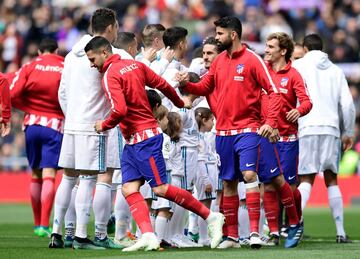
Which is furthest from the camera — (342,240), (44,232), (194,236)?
(44,232)

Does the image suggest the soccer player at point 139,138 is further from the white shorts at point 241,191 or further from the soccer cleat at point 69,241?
the white shorts at point 241,191

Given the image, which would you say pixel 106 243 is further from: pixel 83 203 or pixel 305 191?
pixel 305 191

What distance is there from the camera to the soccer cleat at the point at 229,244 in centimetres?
1338

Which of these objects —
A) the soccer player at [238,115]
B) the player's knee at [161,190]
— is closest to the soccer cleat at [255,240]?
the soccer player at [238,115]

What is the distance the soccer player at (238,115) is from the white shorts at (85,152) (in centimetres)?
122

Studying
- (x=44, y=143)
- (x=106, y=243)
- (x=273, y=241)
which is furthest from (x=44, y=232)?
(x=273, y=241)

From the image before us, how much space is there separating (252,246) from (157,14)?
64.9 ft

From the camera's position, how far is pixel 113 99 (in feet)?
41.3

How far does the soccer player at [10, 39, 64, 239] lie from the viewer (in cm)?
1669

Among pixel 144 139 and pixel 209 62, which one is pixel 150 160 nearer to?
pixel 144 139

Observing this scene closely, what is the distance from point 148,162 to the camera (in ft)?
41.9

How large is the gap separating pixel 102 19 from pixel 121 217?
8.03 feet

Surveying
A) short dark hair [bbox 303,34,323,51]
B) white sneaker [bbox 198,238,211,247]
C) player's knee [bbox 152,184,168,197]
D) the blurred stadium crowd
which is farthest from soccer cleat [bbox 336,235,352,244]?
the blurred stadium crowd

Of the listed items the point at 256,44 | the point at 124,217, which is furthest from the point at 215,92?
the point at 256,44
